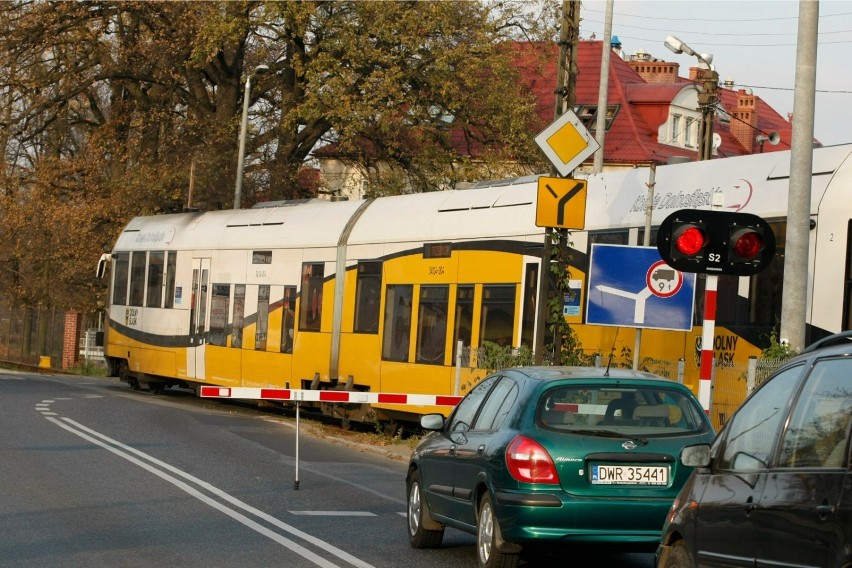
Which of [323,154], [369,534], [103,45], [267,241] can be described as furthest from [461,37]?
[369,534]

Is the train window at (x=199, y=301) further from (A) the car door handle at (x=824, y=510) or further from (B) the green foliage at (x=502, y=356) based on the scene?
(A) the car door handle at (x=824, y=510)

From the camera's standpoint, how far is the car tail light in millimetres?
9586

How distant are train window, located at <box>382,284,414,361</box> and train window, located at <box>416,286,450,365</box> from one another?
Answer: 1.18 ft

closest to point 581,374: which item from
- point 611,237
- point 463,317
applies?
point 611,237

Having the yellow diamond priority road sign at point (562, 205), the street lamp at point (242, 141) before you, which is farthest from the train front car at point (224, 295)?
the yellow diamond priority road sign at point (562, 205)

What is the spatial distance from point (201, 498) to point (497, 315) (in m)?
7.69

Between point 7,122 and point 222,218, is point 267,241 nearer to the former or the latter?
point 222,218

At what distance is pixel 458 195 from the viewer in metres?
22.9

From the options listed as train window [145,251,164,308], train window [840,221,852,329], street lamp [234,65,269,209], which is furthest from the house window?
train window [840,221,852,329]

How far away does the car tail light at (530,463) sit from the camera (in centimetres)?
959

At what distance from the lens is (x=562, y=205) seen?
17.0m

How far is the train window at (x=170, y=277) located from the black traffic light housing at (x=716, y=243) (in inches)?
854

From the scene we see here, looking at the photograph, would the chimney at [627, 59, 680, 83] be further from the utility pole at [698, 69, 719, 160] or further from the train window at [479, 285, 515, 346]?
the train window at [479, 285, 515, 346]

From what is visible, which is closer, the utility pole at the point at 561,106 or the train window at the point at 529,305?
the utility pole at the point at 561,106
